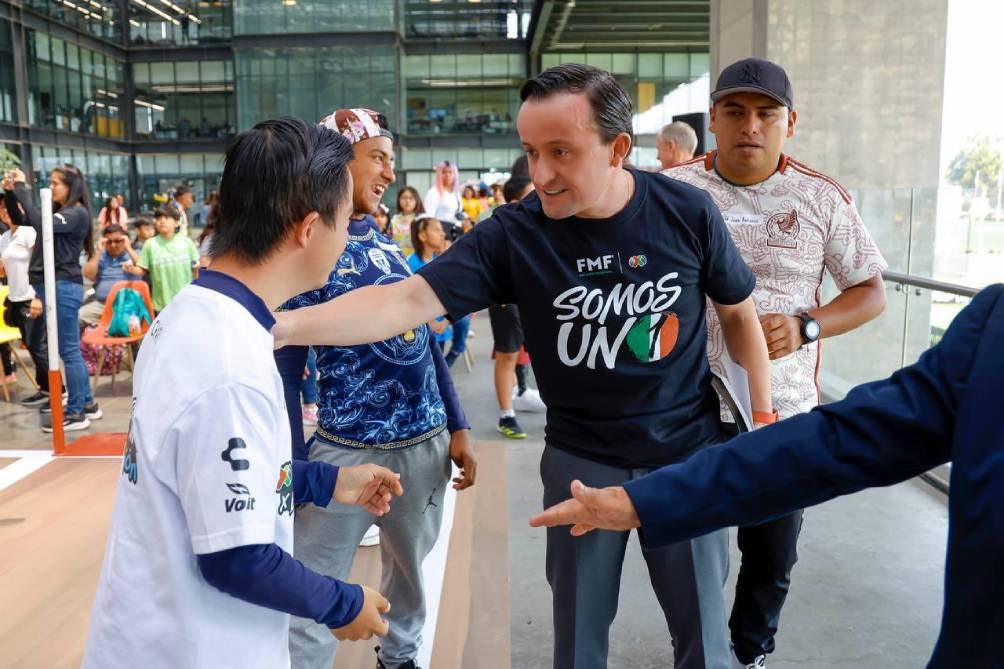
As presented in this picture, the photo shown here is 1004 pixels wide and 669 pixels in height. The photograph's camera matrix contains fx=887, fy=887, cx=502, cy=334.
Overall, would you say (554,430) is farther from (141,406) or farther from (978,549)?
(978,549)

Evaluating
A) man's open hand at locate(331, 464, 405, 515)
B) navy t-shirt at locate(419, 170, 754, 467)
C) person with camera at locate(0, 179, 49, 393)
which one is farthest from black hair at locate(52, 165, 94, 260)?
man's open hand at locate(331, 464, 405, 515)

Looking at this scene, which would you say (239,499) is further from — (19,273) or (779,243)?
(19,273)

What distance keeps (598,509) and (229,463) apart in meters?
0.53

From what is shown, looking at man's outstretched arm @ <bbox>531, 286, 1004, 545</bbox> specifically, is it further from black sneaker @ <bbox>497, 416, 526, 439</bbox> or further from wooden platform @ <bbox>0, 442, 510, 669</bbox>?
black sneaker @ <bbox>497, 416, 526, 439</bbox>

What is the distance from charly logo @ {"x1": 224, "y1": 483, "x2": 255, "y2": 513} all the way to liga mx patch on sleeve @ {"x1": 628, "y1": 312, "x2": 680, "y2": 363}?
0.96 meters

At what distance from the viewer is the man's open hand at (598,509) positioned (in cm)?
122

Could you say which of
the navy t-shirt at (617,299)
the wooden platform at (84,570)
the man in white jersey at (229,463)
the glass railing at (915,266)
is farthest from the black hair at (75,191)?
the man in white jersey at (229,463)

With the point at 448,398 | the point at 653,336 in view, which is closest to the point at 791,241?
the point at 653,336

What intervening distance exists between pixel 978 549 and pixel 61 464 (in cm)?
590

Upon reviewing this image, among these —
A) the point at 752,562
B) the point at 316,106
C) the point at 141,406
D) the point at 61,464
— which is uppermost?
the point at 316,106

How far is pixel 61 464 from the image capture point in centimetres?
575

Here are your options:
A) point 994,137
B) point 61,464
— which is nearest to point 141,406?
point 61,464

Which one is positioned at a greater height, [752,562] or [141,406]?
[141,406]

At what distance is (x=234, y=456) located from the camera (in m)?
1.26
